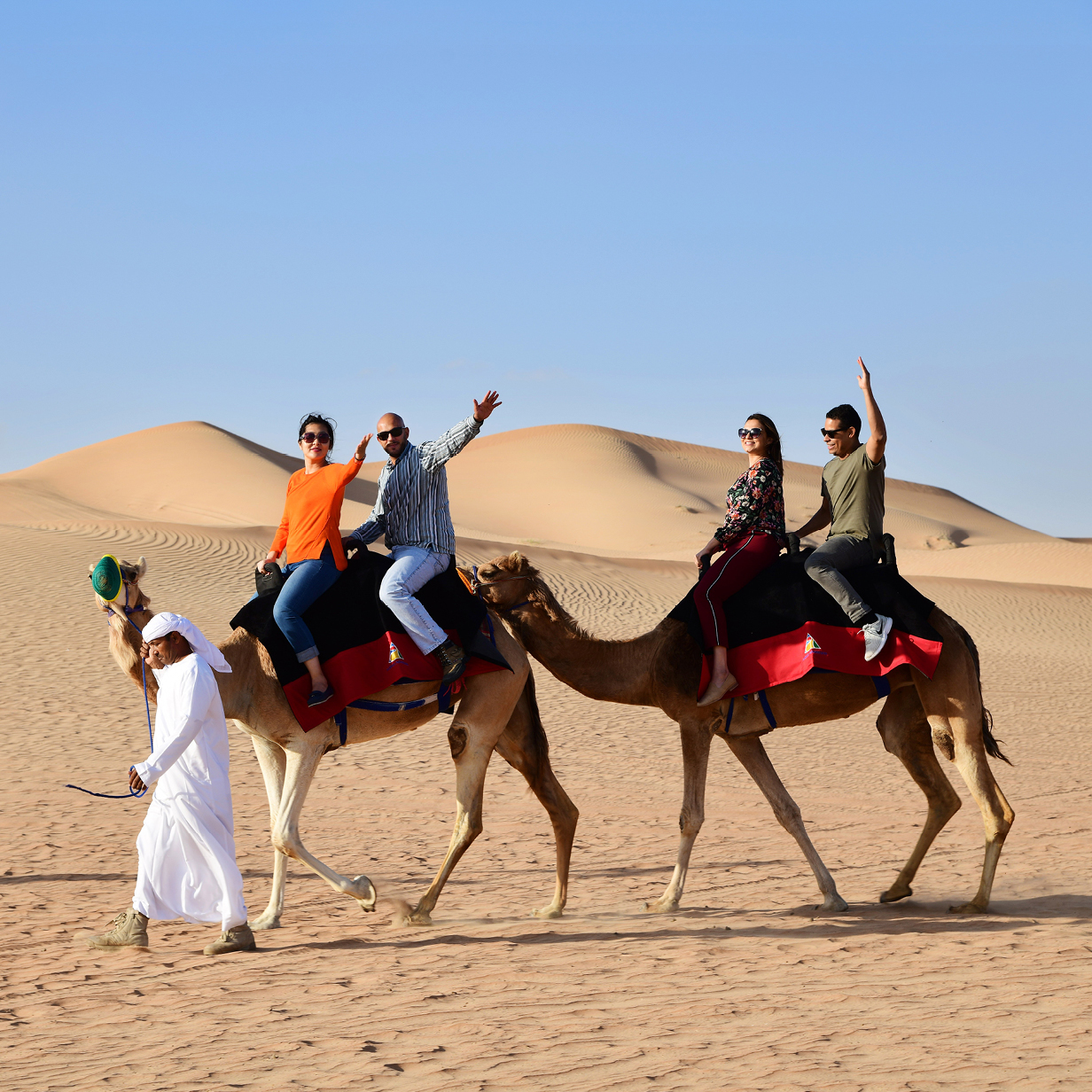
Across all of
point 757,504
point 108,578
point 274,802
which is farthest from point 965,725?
point 108,578

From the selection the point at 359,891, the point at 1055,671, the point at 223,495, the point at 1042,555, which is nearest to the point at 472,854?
the point at 359,891

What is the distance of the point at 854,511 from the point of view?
24.2ft

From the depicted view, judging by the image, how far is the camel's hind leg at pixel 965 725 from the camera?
719 cm

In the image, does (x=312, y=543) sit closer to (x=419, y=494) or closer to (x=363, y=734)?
(x=419, y=494)

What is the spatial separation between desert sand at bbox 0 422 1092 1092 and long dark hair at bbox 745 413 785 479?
272cm

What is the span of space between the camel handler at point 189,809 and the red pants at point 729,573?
285 centimetres

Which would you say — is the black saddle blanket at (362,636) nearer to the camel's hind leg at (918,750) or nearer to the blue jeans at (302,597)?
the blue jeans at (302,597)

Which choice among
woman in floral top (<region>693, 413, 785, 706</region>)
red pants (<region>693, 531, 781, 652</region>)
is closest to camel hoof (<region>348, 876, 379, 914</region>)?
woman in floral top (<region>693, 413, 785, 706</region>)

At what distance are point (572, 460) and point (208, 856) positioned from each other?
84734mm

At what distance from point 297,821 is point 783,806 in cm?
296

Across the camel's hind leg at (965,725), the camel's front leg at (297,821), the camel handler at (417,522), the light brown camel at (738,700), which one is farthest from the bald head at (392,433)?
the camel's hind leg at (965,725)

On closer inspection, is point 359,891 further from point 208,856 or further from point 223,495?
point 223,495

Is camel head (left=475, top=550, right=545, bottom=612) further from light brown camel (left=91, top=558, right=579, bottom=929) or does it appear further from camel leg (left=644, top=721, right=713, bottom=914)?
camel leg (left=644, top=721, right=713, bottom=914)

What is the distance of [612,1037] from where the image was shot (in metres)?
4.74
